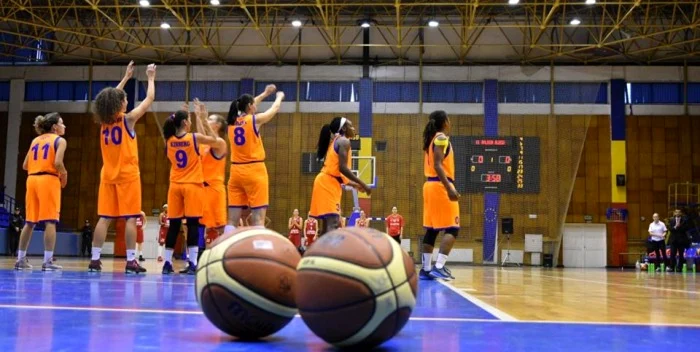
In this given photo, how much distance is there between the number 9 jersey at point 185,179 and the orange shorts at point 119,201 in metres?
0.51

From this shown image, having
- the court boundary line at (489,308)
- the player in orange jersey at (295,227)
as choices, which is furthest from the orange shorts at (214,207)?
the player in orange jersey at (295,227)

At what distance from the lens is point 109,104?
7.37 meters

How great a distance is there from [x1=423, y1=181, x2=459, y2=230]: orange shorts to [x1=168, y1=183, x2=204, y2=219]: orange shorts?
2784 mm

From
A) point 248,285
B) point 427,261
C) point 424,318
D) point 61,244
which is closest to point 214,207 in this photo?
point 427,261

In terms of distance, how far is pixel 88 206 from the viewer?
25.9 m

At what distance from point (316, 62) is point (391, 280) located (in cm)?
2379

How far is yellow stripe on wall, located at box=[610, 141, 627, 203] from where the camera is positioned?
80.4 ft

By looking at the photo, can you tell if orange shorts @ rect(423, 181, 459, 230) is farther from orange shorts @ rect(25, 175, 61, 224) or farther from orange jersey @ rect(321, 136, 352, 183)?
orange shorts @ rect(25, 175, 61, 224)

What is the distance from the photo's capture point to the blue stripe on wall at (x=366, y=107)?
82.2 feet

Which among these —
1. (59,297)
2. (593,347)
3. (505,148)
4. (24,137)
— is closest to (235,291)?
(593,347)

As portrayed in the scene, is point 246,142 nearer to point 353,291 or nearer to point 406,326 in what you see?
point 406,326

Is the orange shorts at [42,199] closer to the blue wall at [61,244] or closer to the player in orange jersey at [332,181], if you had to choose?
the player in orange jersey at [332,181]

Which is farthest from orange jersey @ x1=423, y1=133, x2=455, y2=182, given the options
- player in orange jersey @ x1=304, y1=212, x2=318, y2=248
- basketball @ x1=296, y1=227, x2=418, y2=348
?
player in orange jersey @ x1=304, y1=212, x2=318, y2=248

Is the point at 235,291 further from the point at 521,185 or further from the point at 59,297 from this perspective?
the point at 521,185
